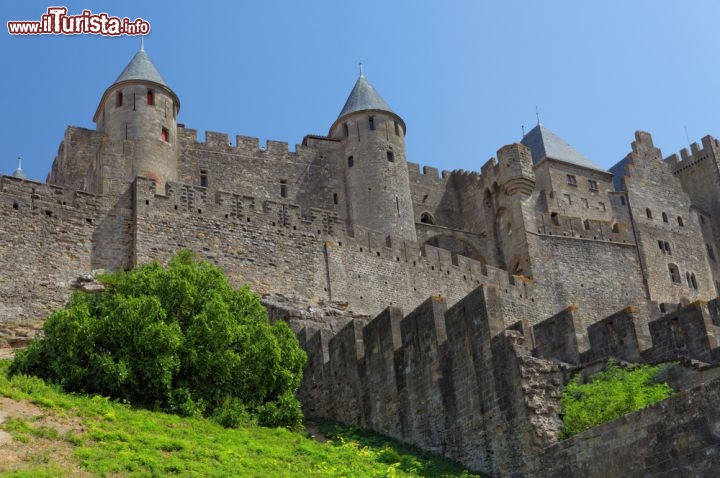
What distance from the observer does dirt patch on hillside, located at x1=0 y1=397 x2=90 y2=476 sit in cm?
1591

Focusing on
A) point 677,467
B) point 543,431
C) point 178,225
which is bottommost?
point 677,467

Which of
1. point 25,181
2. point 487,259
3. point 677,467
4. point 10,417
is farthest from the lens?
point 487,259

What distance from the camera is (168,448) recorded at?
709 inches

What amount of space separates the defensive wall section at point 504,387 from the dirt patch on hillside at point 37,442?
7.76 m

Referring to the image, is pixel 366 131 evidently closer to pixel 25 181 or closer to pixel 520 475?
pixel 25 181

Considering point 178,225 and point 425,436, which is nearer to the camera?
point 425,436

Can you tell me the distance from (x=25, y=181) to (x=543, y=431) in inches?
814

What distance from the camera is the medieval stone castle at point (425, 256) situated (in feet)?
64.4

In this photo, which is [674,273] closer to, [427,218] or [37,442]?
[427,218]

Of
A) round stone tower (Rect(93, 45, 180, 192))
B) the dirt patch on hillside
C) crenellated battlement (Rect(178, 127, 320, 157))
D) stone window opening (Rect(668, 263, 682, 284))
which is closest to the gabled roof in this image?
stone window opening (Rect(668, 263, 682, 284))

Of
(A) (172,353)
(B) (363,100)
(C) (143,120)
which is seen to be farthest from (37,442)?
(B) (363,100)

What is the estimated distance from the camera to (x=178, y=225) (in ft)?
113

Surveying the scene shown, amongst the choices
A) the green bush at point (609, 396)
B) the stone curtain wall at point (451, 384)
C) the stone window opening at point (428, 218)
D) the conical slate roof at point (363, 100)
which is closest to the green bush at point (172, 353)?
the stone curtain wall at point (451, 384)

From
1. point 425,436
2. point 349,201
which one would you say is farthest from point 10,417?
point 349,201
